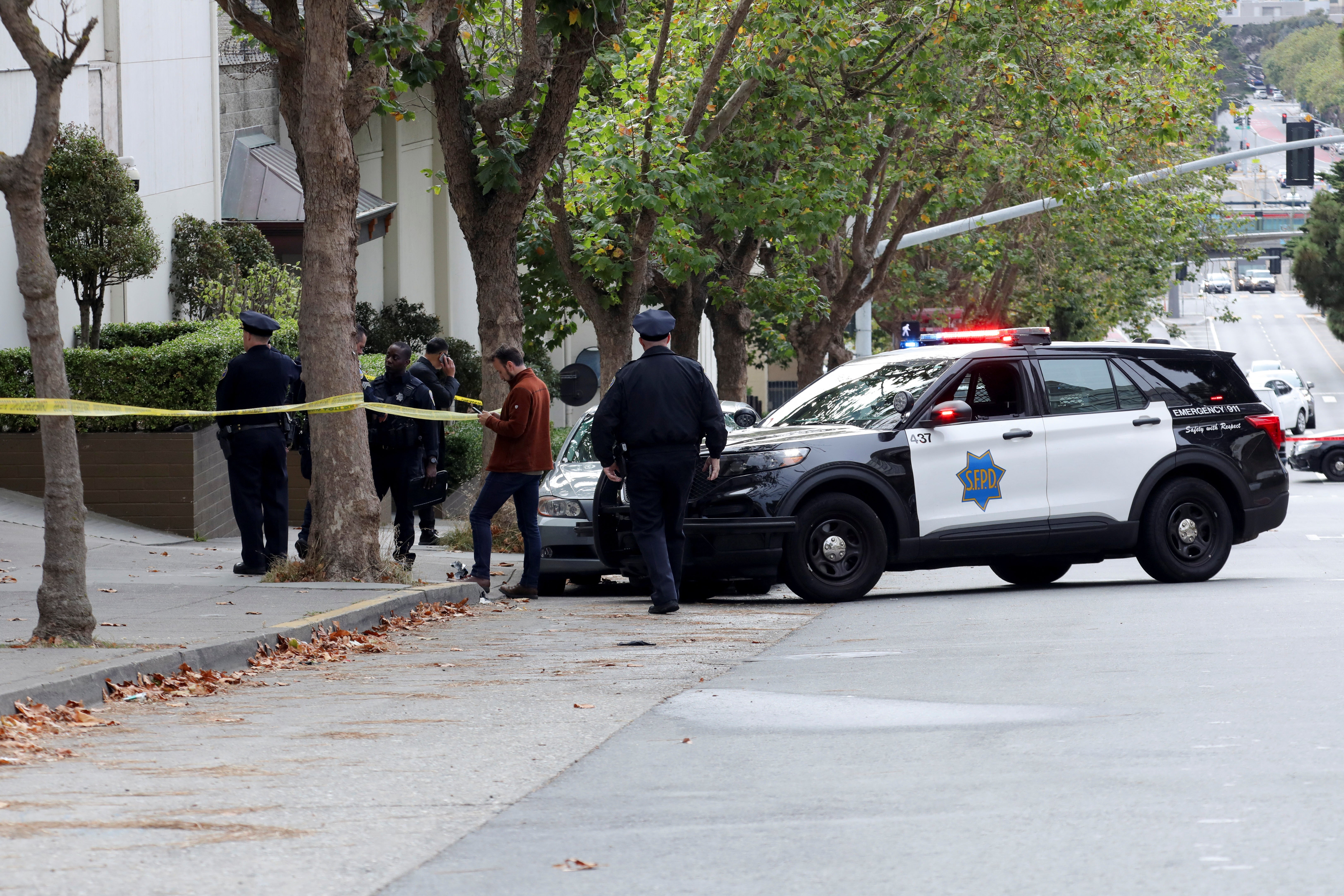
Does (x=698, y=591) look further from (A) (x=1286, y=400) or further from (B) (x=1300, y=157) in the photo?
(A) (x=1286, y=400)

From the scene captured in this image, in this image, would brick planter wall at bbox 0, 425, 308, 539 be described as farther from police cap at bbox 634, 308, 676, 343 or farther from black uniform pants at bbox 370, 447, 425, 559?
police cap at bbox 634, 308, 676, 343

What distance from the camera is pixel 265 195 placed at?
24.8m

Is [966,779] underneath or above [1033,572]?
underneath

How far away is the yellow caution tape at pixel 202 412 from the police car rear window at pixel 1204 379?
502 centimetres

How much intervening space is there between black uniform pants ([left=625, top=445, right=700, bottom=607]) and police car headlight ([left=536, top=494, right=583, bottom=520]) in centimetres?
201

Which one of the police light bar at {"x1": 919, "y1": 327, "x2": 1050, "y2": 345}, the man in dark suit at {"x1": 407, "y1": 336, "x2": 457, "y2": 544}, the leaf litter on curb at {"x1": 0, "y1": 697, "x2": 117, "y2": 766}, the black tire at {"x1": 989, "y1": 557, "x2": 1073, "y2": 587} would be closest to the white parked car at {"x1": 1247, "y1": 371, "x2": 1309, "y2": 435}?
the black tire at {"x1": 989, "y1": 557, "x2": 1073, "y2": 587}

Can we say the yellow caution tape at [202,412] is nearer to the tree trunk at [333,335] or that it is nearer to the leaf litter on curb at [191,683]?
the tree trunk at [333,335]

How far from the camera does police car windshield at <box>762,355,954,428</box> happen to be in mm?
12219

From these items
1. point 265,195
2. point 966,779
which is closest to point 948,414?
point 966,779

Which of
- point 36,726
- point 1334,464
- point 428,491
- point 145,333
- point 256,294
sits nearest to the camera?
point 36,726

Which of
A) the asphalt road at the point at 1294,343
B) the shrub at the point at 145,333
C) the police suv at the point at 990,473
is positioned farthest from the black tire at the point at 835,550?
the asphalt road at the point at 1294,343

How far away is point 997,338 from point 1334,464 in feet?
72.7

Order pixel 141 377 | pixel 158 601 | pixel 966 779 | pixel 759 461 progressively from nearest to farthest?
pixel 966 779
pixel 158 601
pixel 759 461
pixel 141 377

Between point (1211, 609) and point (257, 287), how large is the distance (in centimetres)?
1428
